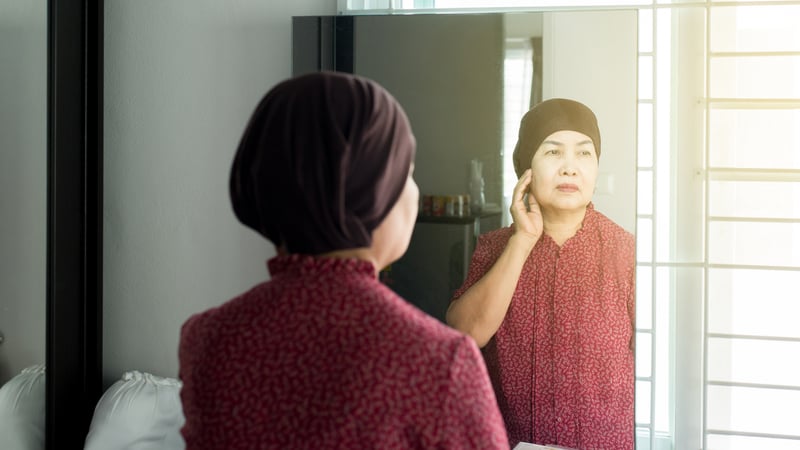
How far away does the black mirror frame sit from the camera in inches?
92.0

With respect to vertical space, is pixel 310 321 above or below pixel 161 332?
above

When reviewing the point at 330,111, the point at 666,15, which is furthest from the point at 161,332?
the point at 330,111

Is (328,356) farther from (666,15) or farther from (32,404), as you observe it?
(32,404)

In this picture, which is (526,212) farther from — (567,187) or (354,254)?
(354,254)

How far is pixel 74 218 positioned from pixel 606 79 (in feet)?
5.44

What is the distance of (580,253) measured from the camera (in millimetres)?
2031

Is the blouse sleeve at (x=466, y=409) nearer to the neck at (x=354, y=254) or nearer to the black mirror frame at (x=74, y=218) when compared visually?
the neck at (x=354, y=254)

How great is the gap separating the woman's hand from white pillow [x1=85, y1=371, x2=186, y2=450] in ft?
3.67

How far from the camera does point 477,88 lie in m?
2.07

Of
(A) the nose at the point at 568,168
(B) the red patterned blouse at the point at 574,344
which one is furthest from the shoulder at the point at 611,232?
(A) the nose at the point at 568,168

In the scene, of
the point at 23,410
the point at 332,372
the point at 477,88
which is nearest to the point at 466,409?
the point at 332,372

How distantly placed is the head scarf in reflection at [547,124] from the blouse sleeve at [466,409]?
1437 millimetres

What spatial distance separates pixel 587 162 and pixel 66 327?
1659 millimetres

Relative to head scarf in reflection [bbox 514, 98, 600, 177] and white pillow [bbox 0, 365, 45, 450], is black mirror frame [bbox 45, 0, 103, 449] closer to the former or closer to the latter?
white pillow [bbox 0, 365, 45, 450]
